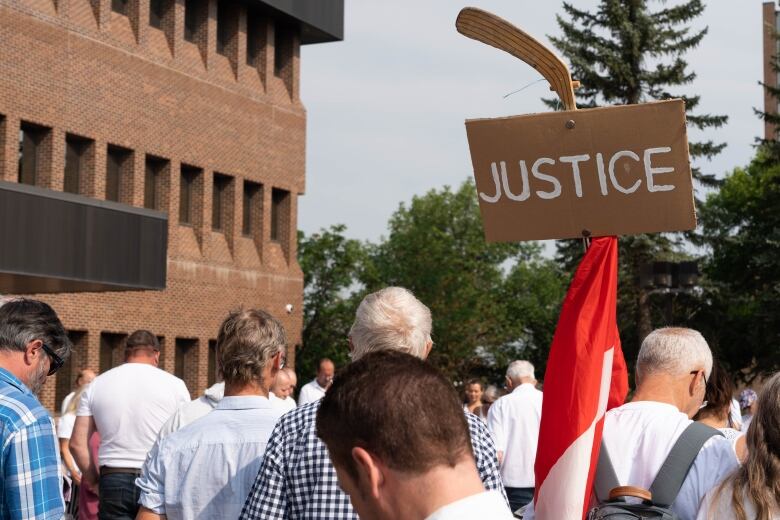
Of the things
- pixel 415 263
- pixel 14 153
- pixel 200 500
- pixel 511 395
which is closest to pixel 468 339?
pixel 415 263

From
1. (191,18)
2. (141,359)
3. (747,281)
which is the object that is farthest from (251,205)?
(141,359)

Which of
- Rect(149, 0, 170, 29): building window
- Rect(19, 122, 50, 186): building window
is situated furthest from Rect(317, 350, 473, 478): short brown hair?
Rect(149, 0, 170, 29): building window

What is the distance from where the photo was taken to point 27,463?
14.0ft

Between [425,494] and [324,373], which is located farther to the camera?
[324,373]

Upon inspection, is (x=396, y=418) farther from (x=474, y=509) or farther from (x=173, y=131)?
(x=173, y=131)

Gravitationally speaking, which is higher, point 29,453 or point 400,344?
point 400,344

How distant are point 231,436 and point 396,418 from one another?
3.15 meters

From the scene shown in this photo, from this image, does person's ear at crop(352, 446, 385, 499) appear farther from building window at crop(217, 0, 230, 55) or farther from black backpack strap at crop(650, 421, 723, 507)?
building window at crop(217, 0, 230, 55)

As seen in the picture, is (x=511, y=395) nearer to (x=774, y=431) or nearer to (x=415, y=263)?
(x=774, y=431)

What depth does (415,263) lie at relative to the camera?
72.9 metres

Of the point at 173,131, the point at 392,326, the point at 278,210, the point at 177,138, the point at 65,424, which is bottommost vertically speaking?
the point at 65,424

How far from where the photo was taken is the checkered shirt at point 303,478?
13.7ft

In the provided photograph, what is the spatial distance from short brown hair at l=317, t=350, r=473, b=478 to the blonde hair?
1.83 m

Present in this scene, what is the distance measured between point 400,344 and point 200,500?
1420 millimetres
